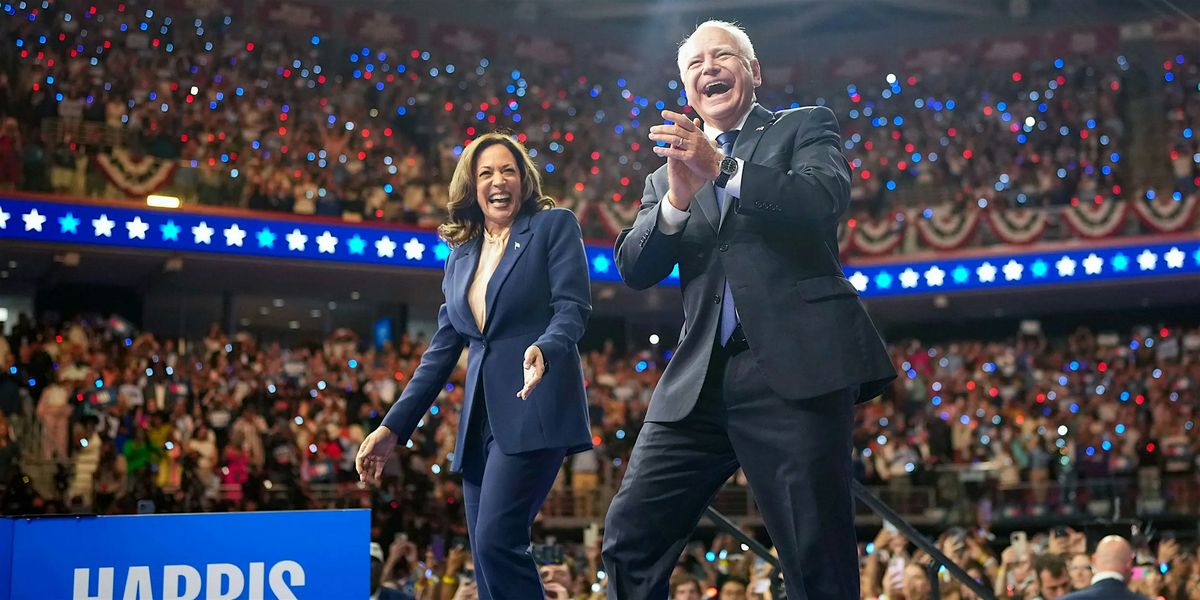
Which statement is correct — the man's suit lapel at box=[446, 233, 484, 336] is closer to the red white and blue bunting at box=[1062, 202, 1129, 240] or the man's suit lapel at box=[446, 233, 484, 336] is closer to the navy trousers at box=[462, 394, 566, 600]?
the navy trousers at box=[462, 394, 566, 600]

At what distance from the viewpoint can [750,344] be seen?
7.79 ft

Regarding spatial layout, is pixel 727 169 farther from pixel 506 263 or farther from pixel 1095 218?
pixel 1095 218

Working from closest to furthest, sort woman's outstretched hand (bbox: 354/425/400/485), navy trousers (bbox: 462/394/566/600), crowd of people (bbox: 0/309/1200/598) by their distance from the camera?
1. navy trousers (bbox: 462/394/566/600)
2. woman's outstretched hand (bbox: 354/425/400/485)
3. crowd of people (bbox: 0/309/1200/598)

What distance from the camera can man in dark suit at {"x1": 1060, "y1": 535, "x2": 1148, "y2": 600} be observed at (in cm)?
544

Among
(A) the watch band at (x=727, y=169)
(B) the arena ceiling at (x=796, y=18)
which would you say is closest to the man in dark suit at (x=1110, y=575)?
(A) the watch band at (x=727, y=169)

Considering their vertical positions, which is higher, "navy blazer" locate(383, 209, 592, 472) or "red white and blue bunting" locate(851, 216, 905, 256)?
"red white and blue bunting" locate(851, 216, 905, 256)

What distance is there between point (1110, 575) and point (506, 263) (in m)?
3.67

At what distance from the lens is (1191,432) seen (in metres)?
14.1

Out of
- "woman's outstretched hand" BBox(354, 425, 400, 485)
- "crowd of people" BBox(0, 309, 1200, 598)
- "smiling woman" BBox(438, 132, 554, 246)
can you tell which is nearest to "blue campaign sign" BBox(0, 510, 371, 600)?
"woman's outstretched hand" BBox(354, 425, 400, 485)

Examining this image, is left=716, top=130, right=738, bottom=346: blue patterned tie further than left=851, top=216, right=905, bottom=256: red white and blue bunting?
No

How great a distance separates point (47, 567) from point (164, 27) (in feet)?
52.0

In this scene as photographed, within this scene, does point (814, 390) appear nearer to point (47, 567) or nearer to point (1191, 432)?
point (47, 567)

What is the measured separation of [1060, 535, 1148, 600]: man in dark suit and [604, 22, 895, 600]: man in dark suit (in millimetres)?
3523

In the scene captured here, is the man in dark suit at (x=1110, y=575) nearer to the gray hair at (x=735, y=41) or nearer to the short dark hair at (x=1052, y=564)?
the short dark hair at (x=1052, y=564)
